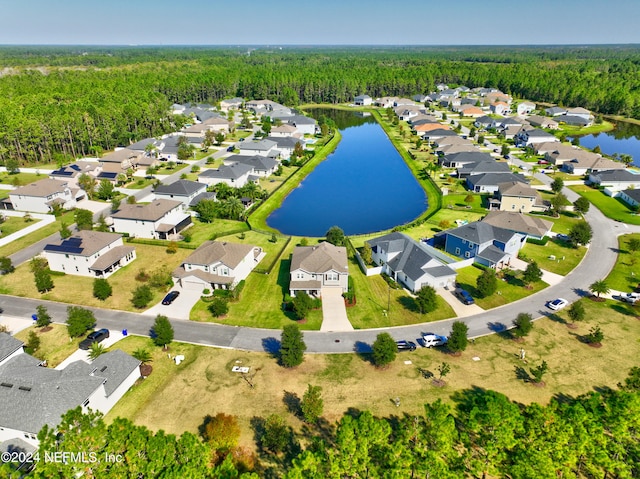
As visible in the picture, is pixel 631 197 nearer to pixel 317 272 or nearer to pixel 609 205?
pixel 609 205

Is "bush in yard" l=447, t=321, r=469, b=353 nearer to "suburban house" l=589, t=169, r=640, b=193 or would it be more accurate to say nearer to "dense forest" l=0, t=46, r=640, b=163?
"suburban house" l=589, t=169, r=640, b=193

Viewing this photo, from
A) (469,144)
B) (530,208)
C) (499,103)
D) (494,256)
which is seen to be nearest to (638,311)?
(494,256)

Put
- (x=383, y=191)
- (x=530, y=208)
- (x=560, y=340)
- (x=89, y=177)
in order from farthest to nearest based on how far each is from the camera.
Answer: (x=383, y=191), (x=89, y=177), (x=530, y=208), (x=560, y=340)

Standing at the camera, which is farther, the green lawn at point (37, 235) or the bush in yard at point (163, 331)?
the green lawn at point (37, 235)

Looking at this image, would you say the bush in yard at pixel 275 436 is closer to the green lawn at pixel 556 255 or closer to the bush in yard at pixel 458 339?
the bush in yard at pixel 458 339

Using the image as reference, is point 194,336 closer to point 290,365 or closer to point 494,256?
point 290,365

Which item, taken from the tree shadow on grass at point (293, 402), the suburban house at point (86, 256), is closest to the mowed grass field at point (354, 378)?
the tree shadow on grass at point (293, 402)

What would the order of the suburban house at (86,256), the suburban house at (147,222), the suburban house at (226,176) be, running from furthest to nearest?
the suburban house at (226,176)
the suburban house at (147,222)
the suburban house at (86,256)

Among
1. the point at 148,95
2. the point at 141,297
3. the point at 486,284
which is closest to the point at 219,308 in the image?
the point at 141,297
